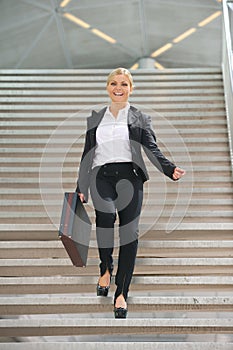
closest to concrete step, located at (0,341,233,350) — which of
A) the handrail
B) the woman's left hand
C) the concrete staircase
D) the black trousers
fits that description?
the concrete staircase

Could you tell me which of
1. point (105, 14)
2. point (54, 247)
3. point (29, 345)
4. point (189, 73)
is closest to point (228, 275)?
point (54, 247)

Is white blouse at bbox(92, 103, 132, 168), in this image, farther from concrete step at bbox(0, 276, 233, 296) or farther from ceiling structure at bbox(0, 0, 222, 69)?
ceiling structure at bbox(0, 0, 222, 69)

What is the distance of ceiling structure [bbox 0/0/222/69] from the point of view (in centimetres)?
1233

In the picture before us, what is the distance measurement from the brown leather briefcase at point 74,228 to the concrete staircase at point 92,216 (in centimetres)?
33

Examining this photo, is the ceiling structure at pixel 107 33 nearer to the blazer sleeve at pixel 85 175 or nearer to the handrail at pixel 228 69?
the handrail at pixel 228 69

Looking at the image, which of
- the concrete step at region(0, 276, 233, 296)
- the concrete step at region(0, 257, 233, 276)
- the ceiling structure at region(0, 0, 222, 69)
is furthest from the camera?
the ceiling structure at region(0, 0, 222, 69)

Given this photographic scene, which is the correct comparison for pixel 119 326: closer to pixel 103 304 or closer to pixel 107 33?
pixel 103 304

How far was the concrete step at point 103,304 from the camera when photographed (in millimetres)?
3390

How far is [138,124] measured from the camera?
3566 mm

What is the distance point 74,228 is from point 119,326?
63cm

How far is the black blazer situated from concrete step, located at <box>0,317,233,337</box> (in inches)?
30.5

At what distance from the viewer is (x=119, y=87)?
3576 millimetres

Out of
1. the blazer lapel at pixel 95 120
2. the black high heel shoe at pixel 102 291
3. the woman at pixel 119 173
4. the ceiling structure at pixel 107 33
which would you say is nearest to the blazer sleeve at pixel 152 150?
the woman at pixel 119 173

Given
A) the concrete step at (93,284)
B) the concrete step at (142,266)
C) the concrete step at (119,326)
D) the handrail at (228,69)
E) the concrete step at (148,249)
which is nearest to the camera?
the concrete step at (119,326)
